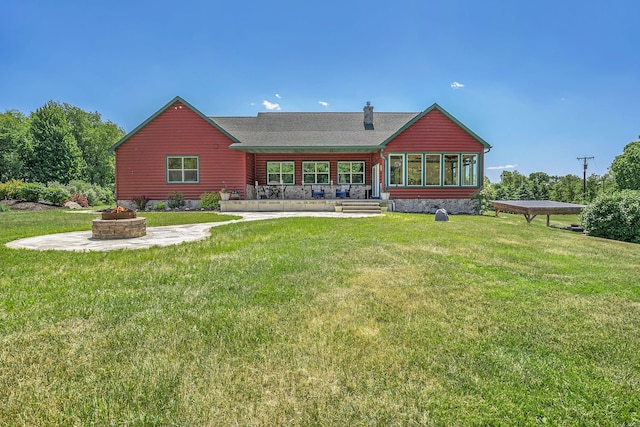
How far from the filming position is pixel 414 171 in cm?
1723

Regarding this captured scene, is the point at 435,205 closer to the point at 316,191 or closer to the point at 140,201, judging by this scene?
the point at 316,191

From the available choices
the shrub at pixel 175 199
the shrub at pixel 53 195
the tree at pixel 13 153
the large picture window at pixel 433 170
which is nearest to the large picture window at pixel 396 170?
the large picture window at pixel 433 170

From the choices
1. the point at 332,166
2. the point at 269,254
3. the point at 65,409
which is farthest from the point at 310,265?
the point at 332,166

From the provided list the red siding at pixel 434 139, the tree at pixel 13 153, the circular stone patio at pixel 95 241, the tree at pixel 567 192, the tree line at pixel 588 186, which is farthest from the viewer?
the tree at pixel 567 192

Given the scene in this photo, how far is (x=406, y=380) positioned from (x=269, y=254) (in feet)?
13.1

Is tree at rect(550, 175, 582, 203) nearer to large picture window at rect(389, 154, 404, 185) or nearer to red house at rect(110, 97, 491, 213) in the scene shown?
red house at rect(110, 97, 491, 213)

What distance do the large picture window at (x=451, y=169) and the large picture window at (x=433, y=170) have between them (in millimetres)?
426

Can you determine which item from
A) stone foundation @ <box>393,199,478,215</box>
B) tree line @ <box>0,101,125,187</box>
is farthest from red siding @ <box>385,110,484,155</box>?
tree line @ <box>0,101,125,187</box>

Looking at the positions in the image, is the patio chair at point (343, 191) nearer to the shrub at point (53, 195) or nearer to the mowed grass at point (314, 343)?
the mowed grass at point (314, 343)

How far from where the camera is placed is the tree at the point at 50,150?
33.1 m

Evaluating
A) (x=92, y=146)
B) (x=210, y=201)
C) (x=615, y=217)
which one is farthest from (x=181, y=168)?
(x=92, y=146)

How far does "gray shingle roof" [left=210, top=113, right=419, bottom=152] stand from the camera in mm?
17094

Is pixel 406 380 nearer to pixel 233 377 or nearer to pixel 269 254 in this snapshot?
pixel 233 377

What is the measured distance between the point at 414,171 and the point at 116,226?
14.3m
